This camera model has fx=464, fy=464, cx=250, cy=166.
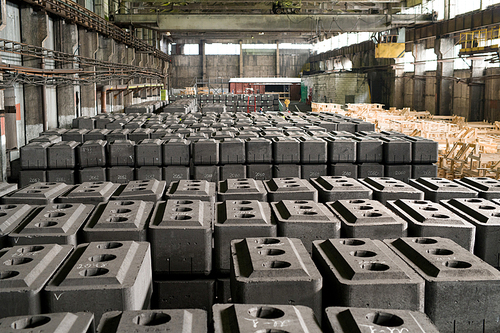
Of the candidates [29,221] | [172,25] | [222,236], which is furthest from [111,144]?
[172,25]

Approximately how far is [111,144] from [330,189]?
4752mm

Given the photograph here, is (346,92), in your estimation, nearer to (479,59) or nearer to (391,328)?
(479,59)

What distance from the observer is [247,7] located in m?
22.6

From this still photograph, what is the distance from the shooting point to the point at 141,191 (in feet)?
17.5

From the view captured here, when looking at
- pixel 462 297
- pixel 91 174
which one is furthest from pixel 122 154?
pixel 462 297

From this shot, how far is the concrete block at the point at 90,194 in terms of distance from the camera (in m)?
5.17

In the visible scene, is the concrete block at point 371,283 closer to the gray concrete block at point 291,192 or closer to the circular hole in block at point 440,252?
the circular hole in block at point 440,252

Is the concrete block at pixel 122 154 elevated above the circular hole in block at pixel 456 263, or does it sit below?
above

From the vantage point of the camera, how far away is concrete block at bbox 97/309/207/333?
2.41 metres

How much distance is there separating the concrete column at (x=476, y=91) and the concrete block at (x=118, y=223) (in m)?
22.9

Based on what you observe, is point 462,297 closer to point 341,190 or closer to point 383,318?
point 383,318

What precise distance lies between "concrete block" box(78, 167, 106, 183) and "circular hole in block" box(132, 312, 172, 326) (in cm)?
628

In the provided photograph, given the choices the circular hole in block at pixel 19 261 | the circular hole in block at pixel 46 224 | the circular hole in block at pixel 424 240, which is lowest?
the circular hole in block at pixel 19 261

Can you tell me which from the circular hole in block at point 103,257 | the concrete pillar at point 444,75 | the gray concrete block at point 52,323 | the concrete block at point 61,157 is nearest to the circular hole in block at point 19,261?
the circular hole in block at point 103,257
